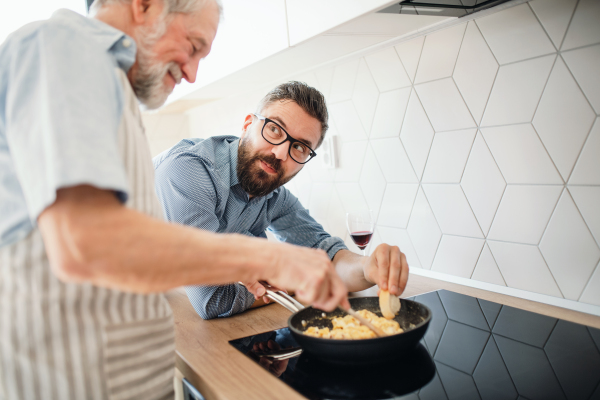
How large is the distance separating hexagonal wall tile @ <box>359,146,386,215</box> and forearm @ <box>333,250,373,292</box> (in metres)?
0.35

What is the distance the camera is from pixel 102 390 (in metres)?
0.59

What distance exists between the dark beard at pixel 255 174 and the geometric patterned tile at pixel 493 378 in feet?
2.47

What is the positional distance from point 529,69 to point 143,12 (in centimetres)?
90

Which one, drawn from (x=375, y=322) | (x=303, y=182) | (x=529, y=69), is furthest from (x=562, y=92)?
(x=303, y=182)

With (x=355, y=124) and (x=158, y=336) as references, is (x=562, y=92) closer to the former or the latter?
(x=355, y=124)

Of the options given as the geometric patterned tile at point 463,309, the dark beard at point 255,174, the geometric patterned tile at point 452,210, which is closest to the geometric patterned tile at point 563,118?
the geometric patterned tile at point 452,210

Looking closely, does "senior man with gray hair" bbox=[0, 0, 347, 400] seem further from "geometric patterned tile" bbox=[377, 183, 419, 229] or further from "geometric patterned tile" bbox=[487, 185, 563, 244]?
"geometric patterned tile" bbox=[377, 183, 419, 229]

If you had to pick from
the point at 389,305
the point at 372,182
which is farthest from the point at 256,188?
the point at 389,305

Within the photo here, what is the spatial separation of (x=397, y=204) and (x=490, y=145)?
39 centimetres

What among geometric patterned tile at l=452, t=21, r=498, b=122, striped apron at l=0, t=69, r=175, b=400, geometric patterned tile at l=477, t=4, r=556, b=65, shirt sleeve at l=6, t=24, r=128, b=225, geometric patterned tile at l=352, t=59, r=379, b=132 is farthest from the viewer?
geometric patterned tile at l=352, t=59, r=379, b=132

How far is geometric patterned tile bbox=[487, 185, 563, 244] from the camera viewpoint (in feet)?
3.39

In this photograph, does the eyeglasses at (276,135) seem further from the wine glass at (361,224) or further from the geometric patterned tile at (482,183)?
the geometric patterned tile at (482,183)

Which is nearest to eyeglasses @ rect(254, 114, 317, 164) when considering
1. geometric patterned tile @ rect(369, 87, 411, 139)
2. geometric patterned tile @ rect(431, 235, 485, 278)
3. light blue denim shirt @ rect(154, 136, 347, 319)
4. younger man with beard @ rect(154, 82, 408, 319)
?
younger man with beard @ rect(154, 82, 408, 319)

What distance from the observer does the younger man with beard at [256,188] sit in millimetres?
1048
